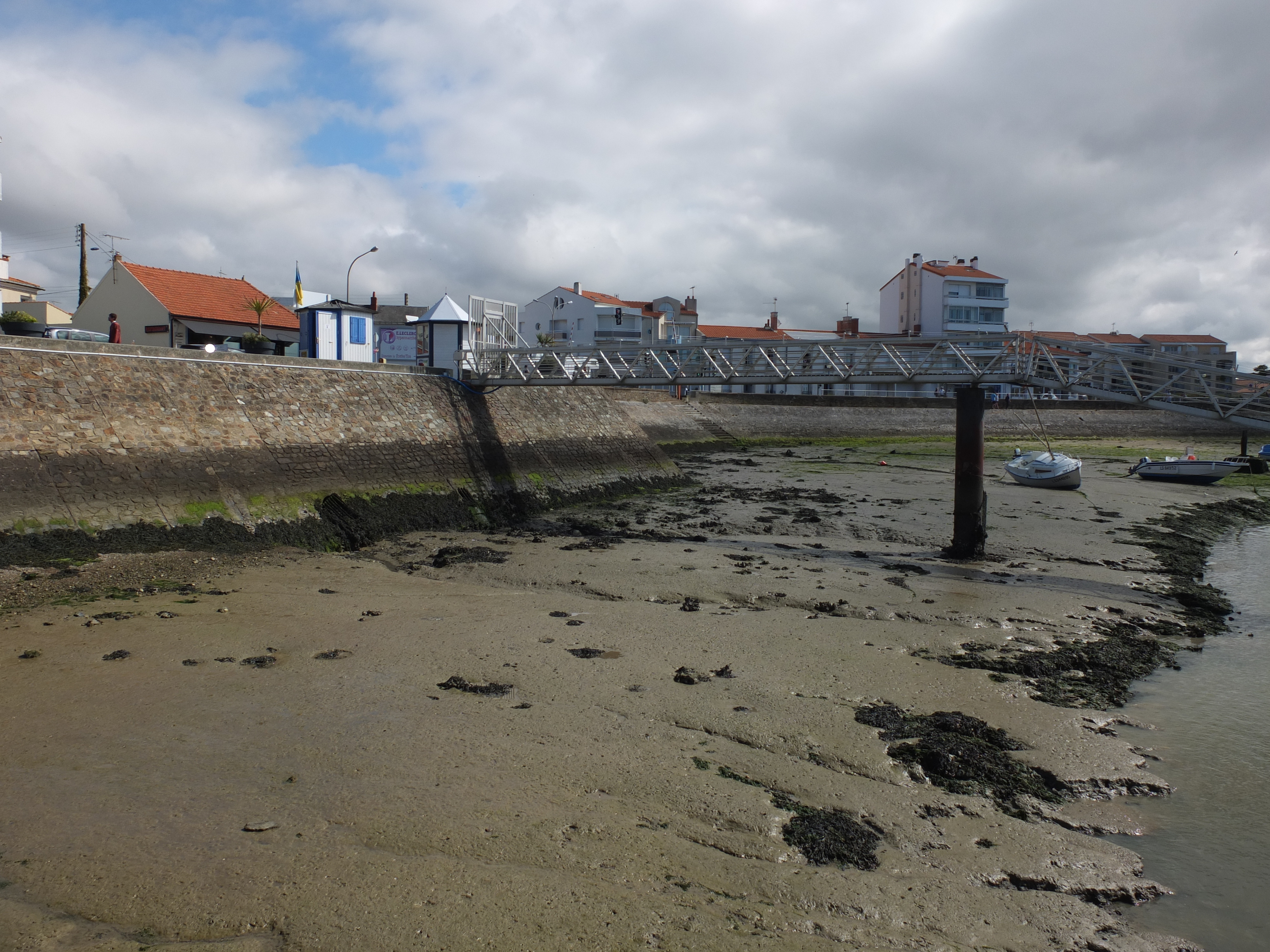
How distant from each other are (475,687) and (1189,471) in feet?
106

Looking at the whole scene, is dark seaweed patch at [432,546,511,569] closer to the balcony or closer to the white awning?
the white awning

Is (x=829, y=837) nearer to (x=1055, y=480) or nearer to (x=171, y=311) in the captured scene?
(x=1055, y=480)

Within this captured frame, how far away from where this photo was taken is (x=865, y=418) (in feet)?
186

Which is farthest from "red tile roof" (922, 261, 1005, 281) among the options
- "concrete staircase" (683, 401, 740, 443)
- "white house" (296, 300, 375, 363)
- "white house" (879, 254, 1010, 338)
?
"white house" (296, 300, 375, 363)

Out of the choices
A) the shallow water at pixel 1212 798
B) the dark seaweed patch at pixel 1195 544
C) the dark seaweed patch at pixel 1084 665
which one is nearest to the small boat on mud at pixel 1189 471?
the dark seaweed patch at pixel 1195 544

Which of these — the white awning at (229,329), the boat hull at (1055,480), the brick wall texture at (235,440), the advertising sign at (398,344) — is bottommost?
the boat hull at (1055,480)

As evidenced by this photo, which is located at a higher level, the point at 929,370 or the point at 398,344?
the point at 398,344

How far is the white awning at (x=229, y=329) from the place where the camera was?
35.1 meters

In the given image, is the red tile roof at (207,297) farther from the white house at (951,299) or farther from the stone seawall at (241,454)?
the white house at (951,299)

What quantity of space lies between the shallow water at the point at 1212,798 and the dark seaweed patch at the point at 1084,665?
0.20 metres

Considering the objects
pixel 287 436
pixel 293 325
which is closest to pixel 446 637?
pixel 287 436

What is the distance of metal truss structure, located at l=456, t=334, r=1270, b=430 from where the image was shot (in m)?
16.3

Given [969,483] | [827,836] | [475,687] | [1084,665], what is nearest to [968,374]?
[969,483]

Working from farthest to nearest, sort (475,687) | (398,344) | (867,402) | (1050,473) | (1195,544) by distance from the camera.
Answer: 1. (867,402)
2. (398,344)
3. (1050,473)
4. (1195,544)
5. (475,687)
